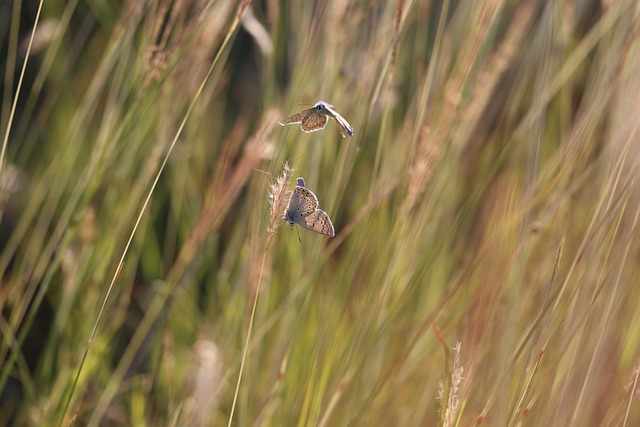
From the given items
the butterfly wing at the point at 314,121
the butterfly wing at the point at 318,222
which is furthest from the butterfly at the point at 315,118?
the butterfly wing at the point at 318,222

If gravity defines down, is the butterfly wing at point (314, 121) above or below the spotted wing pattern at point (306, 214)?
above

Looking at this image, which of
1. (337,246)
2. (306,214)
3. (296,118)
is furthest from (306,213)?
(337,246)

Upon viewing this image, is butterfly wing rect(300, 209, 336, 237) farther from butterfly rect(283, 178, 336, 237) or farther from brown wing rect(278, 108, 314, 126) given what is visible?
brown wing rect(278, 108, 314, 126)

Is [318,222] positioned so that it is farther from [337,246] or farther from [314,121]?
[337,246]

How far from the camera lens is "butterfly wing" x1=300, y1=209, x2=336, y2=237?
2.81 ft

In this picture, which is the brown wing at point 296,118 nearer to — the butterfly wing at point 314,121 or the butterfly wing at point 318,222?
the butterfly wing at point 314,121

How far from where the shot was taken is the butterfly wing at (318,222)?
0.86 meters

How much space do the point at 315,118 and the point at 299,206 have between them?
4.6 inches

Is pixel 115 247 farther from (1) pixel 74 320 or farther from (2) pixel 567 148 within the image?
(2) pixel 567 148

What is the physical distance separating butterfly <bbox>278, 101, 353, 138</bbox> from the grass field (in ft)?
0.25

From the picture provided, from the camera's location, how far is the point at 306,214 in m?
0.88

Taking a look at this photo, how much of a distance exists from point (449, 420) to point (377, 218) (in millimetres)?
705

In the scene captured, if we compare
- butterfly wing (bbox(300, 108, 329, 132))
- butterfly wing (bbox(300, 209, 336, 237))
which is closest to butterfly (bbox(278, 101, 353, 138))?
butterfly wing (bbox(300, 108, 329, 132))

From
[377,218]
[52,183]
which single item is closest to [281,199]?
[377,218]
